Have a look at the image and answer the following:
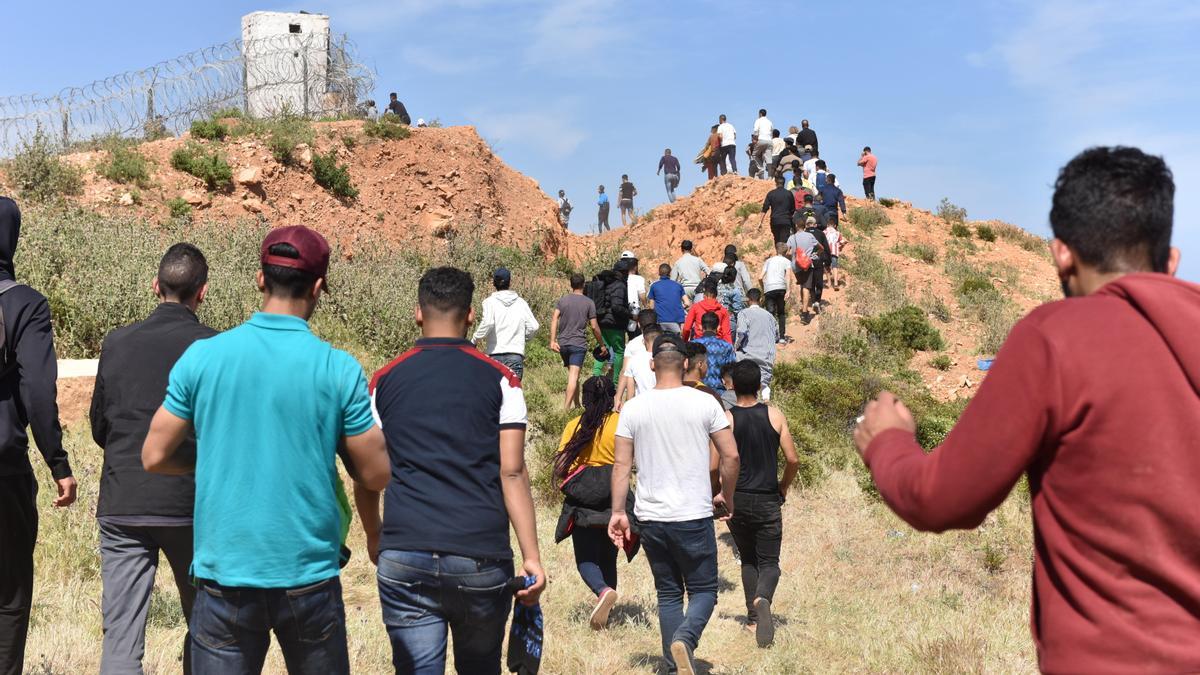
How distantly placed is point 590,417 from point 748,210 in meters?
24.1

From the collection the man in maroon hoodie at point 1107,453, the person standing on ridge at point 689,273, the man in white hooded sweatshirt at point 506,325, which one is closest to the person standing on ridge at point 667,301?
the person standing on ridge at point 689,273

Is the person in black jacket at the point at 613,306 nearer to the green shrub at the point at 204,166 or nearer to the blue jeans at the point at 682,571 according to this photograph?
the blue jeans at the point at 682,571

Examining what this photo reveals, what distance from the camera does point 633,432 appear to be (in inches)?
225

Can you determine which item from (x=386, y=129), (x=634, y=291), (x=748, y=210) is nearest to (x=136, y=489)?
(x=634, y=291)

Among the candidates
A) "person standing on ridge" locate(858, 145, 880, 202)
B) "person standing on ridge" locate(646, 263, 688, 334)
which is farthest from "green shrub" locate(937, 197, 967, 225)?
"person standing on ridge" locate(646, 263, 688, 334)

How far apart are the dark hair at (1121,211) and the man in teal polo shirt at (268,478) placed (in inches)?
82.5

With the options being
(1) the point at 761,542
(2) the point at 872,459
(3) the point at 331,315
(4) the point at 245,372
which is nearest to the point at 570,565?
(1) the point at 761,542

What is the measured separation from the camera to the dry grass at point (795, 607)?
6.23m

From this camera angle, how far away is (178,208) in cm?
2045

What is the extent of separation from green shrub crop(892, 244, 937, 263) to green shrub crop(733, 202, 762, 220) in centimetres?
396

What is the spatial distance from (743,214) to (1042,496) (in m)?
28.3

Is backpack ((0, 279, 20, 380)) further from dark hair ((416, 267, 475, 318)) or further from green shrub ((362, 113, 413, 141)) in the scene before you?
green shrub ((362, 113, 413, 141))

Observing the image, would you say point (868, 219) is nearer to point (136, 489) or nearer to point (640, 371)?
point (640, 371)

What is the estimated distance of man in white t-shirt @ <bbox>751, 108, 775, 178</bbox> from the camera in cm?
3031
